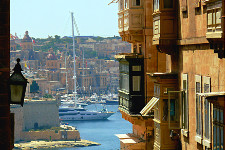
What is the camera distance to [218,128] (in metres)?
9.66

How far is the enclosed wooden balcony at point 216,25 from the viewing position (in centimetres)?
912

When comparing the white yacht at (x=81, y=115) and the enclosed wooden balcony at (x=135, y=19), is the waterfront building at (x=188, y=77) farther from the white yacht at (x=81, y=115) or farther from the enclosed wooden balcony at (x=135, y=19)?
the white yacht at (x=81, y=115)

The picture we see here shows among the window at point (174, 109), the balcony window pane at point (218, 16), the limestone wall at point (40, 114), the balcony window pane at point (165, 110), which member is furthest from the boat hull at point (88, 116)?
the balcony window pane at point (218, 16)

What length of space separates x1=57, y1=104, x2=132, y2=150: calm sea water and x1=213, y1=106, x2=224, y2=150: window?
8493 centimetres

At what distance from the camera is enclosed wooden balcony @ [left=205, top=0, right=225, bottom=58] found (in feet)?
29.9

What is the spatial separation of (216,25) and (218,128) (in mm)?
1316

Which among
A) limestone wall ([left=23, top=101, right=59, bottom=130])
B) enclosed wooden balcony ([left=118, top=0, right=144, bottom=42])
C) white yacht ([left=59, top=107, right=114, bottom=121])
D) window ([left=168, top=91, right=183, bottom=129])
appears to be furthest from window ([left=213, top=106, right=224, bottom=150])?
white yacht ([left=59, top=107, right=114, bottom=121])

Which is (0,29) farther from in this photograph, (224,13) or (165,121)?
(165,121)

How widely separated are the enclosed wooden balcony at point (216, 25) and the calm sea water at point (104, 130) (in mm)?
85334

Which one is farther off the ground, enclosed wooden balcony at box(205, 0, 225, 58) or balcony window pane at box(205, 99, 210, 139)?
enclosed wooden balcony at box(205, 0, 225, 58)

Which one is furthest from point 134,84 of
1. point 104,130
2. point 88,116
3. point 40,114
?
point 88,116

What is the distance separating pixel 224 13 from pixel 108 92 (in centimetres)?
18936

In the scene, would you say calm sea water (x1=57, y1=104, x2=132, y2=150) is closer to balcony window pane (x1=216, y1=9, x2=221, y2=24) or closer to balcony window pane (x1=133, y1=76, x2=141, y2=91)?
balcony window pane (x1=133, y1=76, x2=141, y2=91)

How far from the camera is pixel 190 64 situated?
41.5 feet
